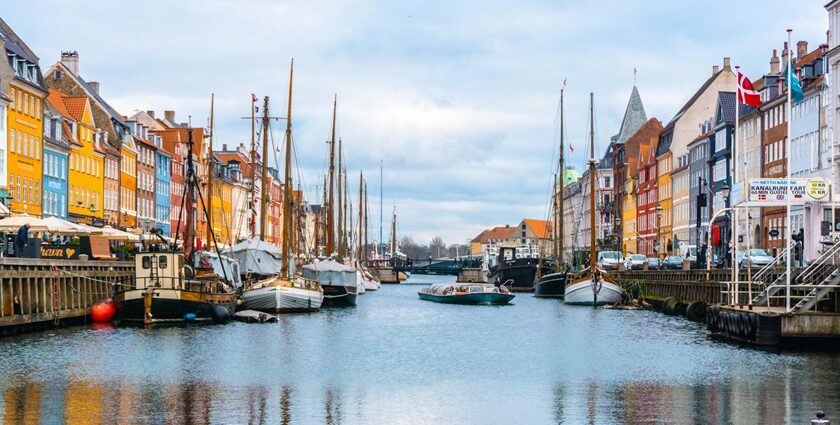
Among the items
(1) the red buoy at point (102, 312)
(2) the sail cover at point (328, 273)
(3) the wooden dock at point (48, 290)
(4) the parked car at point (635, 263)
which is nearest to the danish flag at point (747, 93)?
(3) the wooden dock at point (48, 290)

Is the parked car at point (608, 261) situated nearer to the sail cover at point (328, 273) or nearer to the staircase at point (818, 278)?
the sail cover at point (328, 273)

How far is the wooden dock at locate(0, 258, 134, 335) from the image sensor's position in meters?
53.0

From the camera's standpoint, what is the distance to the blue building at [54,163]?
100 meters

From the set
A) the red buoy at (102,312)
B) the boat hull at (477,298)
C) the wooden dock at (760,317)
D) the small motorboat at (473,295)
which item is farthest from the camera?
the small motorboat at (473,295)

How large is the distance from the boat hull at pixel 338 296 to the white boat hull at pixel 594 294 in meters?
15.7

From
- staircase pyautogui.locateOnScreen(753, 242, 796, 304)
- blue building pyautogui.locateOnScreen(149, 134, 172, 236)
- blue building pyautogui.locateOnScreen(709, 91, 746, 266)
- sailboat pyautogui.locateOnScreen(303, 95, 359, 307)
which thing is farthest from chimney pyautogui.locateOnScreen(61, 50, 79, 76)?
staircase pyautogui.locateOnScreen(753, 242, 796, 304)

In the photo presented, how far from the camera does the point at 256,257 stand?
84625mm

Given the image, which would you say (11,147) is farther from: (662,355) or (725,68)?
(725,68)

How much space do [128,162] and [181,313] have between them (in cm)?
6813

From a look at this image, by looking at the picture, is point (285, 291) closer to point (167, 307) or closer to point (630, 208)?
point (167, 307)

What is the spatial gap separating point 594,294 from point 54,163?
41.1m

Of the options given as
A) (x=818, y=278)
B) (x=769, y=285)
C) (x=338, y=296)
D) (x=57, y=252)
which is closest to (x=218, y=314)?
(x=57, y=252)

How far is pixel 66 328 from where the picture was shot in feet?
196

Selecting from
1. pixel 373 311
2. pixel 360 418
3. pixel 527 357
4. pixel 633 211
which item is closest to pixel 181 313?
pixel 527 357
